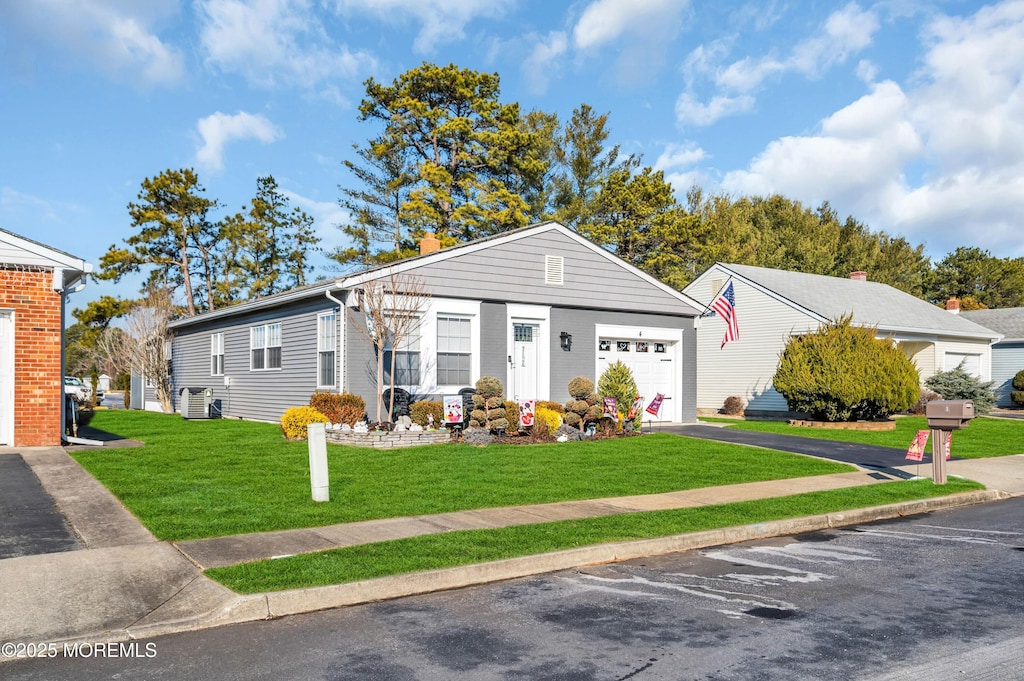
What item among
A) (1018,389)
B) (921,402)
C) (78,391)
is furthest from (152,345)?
(1018,389)

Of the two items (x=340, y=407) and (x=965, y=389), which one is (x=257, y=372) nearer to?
(x=340, y=407)

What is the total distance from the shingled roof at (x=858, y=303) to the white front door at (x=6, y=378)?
907 inches

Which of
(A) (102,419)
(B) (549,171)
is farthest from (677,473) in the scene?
(B) (549,171)

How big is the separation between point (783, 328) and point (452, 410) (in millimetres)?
16312

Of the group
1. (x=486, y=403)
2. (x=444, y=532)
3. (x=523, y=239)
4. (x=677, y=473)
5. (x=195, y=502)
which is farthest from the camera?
(x=523, y=239)

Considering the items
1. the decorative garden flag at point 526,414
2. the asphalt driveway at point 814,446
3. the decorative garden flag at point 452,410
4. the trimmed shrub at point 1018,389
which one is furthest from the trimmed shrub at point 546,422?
the trimmed shrub at point 1018,389

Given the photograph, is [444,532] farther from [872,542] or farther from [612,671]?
[872,542]

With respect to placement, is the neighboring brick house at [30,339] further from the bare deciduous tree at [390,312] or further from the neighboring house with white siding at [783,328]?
the neighboring house with white siding at [783,328]

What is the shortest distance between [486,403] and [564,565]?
31.4 ft

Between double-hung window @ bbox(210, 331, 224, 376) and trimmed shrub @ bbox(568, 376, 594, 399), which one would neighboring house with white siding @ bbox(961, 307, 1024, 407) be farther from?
double-hung window @ bbox(210, 331, 224, 376)

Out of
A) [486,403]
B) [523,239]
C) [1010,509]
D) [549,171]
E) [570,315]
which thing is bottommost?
[1010,509]

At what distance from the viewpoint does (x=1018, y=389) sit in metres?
34.2

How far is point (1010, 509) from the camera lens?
37.0 feet

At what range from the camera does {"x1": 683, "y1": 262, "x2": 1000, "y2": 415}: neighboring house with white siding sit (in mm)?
28922
